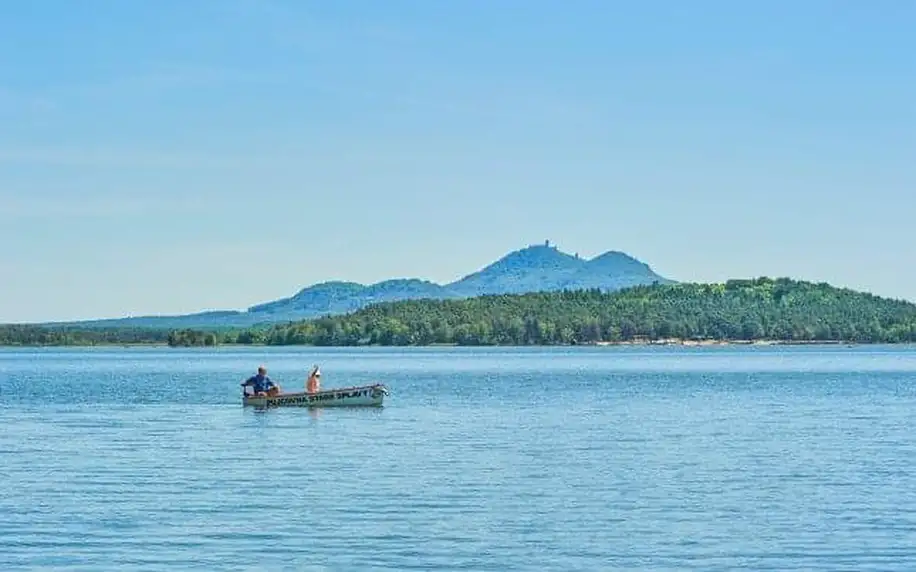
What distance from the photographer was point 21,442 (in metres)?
55.3

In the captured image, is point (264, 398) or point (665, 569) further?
point (264, 398)

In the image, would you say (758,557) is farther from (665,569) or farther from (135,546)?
(135,546)

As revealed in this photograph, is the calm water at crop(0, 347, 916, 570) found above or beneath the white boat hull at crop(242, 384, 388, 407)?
beneath

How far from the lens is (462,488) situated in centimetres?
3962

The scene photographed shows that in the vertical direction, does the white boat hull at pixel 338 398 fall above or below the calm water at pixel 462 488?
above

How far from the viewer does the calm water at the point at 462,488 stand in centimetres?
3008

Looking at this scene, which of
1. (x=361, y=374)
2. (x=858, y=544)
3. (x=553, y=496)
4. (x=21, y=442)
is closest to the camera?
(x=858, y=544)

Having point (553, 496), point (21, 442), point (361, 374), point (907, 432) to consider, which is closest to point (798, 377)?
point (361, 374)

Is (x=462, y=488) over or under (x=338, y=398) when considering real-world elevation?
under

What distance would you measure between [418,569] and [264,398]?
163 ft

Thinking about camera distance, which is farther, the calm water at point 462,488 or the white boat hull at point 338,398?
the white boat hull at point 338,398

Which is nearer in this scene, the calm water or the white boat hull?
the calm water

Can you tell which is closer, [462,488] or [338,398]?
[462,488]

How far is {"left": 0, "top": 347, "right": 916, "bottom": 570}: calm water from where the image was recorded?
30.1 metres
